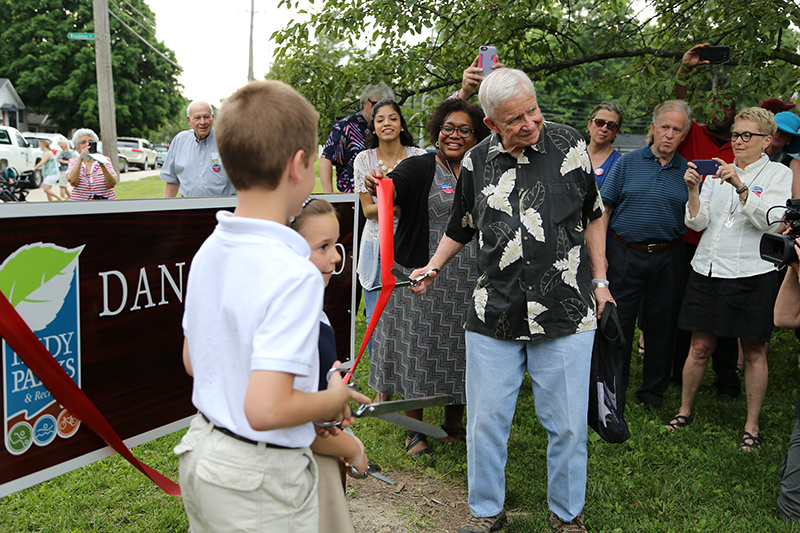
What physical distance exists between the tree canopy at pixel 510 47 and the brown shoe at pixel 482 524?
384cm

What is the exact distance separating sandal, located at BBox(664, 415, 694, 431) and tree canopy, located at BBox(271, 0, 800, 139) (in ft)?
8.45

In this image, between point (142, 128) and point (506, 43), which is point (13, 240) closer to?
point (506, 43)

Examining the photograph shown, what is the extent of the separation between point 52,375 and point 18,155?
25.0 metres

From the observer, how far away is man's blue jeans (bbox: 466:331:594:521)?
295 centimetres

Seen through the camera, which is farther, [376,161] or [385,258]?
[376,161]

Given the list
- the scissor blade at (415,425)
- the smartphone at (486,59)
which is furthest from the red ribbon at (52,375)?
the smartphone at (486,59)

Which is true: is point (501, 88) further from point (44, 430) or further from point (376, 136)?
point (44, 430)

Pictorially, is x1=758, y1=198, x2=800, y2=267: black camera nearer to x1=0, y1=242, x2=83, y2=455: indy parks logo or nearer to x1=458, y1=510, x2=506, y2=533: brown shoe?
x1=458, y1=510, x2=506, y2=533: brown shoe

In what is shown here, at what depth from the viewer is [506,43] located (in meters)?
6.63

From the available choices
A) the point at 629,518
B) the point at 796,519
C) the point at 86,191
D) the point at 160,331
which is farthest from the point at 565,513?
the point at 86,191

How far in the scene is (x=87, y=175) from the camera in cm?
1010

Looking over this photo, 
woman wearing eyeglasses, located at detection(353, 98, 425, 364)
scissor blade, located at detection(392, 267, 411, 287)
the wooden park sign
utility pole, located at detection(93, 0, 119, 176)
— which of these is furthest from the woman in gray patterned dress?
utility pole, located at detection(93, 0, 119, 176)

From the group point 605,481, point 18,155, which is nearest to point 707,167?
point 605,481

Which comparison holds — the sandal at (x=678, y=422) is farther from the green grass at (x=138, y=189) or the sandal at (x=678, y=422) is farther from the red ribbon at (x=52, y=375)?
the green grass at (x=138, y=189)
